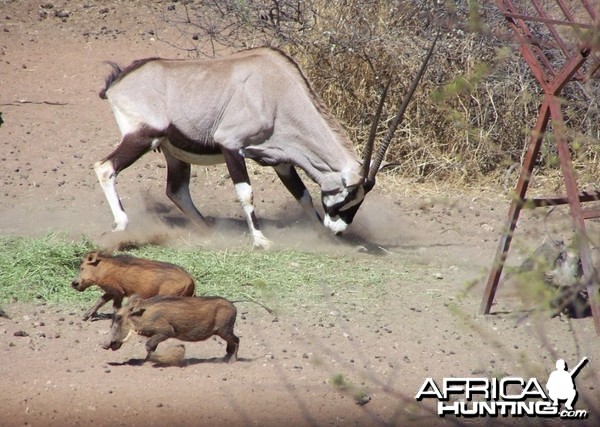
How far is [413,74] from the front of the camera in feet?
38.2

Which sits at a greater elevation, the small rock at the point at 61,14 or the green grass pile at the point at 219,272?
the green grass pile at the point at 219,272

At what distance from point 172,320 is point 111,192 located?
3.84 meters

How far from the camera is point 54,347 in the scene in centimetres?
611

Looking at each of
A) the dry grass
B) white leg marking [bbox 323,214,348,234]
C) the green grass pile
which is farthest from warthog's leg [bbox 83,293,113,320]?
the dry grass

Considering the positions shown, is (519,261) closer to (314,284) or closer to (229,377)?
(314,284)

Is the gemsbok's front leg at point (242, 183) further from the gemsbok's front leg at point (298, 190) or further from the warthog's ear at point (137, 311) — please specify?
the warthog's ear at point (137, 311)

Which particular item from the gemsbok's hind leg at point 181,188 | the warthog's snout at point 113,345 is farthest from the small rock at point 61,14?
the warthog's snout at point 113,345

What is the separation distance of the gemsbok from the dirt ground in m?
0.53

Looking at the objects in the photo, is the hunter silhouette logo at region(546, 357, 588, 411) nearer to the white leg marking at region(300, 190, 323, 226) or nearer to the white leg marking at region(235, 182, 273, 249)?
the white leg marking at region(235, 182, 273, 249)

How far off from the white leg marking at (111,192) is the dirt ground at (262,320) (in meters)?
0.20

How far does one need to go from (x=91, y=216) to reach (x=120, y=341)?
4370 mm

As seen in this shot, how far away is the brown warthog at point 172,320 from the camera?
5602 mm

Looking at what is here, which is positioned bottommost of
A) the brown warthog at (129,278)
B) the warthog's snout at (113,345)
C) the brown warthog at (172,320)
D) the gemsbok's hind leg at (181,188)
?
the gemsbok's hind leg at (181,188)

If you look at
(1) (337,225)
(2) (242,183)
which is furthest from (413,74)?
(2) (242,183)
